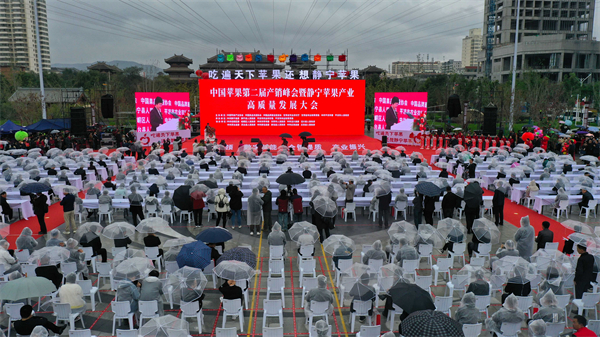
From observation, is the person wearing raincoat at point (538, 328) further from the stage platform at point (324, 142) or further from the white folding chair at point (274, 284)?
the stage platform at point (324, 142)

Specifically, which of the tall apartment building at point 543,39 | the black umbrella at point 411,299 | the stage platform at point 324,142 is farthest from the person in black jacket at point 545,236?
the tall apartment building at point 543,39

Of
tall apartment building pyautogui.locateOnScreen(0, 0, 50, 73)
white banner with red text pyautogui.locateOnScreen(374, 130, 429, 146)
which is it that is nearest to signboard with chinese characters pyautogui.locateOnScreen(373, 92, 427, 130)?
white banner with red text pyautogui.locateOnScreen(374, 130, 429, 146)

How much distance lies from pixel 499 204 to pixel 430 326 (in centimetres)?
928

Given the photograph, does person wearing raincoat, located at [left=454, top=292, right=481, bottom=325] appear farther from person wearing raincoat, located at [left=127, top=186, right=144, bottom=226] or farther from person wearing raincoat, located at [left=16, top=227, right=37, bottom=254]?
person wearing raincoat, located at [left=127, top=186, right=144, bottom=226]

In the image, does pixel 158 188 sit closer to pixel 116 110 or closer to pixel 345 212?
pixel 345 212

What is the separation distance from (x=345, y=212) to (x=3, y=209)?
1031 centimetres

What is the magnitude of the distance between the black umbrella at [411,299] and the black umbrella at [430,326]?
2.34ft

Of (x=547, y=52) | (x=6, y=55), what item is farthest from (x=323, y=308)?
(x=6, y=55)

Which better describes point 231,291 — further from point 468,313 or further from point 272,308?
point 468,313

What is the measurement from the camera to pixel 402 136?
3353 cm

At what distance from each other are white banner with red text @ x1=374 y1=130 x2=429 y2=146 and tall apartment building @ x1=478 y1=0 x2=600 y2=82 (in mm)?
41522

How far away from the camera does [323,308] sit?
7336 mm

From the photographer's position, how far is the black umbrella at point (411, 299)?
650cm

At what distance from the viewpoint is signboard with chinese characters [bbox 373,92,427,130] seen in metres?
32.8
